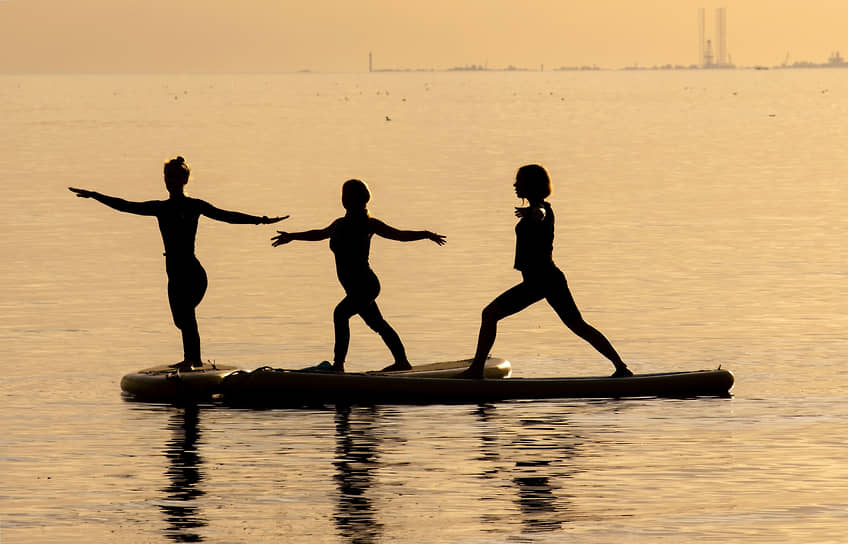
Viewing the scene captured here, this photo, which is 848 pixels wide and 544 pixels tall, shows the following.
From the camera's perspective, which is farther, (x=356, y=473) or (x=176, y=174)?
(x=176, y=174)

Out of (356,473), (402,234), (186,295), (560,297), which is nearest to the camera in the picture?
(356,473)

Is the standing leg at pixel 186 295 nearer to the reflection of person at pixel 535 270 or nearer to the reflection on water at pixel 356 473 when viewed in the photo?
the reflection on water at pixel 356 473

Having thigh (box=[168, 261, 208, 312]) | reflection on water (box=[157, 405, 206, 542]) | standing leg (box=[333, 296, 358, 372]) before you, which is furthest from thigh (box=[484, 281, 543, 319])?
reflection on water (box=[157, 405, 206, 542])

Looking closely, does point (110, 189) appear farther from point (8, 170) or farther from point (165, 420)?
point (165, 420)

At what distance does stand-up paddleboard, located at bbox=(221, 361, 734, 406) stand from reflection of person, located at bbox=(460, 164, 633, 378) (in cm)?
34

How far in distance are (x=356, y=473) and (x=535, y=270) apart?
12.4ft

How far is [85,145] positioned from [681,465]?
87.5 m

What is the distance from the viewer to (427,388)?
1786 centimetres

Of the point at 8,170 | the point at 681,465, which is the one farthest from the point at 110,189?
the point at 681,465

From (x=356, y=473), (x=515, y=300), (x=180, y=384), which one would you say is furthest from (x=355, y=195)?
(x=356, y=473)

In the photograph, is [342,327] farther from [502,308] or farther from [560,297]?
[560,297]

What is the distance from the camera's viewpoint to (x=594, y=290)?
28.1 meters

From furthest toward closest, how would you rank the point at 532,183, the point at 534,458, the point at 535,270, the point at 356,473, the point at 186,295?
the point at 186,295
the point at 535,270
the point at 532,183
the point at 534,458
the point at 356,473

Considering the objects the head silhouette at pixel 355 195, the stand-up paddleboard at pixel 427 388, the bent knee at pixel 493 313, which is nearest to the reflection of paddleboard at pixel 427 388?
the stand-up paddleboard at pixel 427 388
